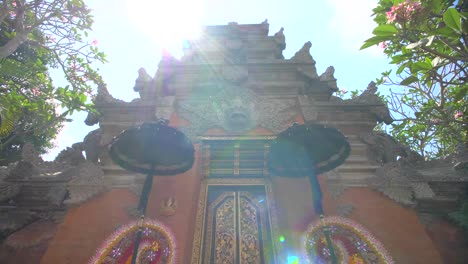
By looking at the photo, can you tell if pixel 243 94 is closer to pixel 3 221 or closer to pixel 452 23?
pixel 452 23

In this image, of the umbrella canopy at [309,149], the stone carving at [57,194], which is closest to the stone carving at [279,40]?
the umbrella canopy at [309,149]

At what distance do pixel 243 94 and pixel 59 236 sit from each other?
631 cm

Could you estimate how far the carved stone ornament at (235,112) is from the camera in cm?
803

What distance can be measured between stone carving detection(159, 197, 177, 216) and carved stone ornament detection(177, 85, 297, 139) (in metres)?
2.15

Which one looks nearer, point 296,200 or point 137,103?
point 296,200

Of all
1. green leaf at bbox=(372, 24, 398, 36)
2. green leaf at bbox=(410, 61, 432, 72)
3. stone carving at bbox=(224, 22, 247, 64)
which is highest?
stone carving at bbox=(224, 22, 247, 64)

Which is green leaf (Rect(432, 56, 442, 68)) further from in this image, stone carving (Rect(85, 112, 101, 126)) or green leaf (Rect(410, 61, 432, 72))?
stone carving (Rect(85, 112, 101, 126))

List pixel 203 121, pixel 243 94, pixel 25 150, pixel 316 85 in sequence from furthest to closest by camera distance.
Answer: pixel 316 85 < pixel 243 94 < pixel 203 121 < pixel 25 150

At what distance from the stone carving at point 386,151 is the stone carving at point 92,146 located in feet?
25.8

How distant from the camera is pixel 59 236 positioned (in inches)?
225

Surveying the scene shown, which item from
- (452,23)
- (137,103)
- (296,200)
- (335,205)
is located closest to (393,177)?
(335,205)

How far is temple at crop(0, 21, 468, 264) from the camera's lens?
221 inches

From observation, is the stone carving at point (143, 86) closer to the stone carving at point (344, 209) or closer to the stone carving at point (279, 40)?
the stone carving at point (279, 40)

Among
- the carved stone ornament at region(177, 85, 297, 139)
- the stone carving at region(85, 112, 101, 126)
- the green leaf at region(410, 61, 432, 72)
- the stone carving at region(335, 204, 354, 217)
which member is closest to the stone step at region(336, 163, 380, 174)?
the stone carving at region(335, 204, 354, 217)
